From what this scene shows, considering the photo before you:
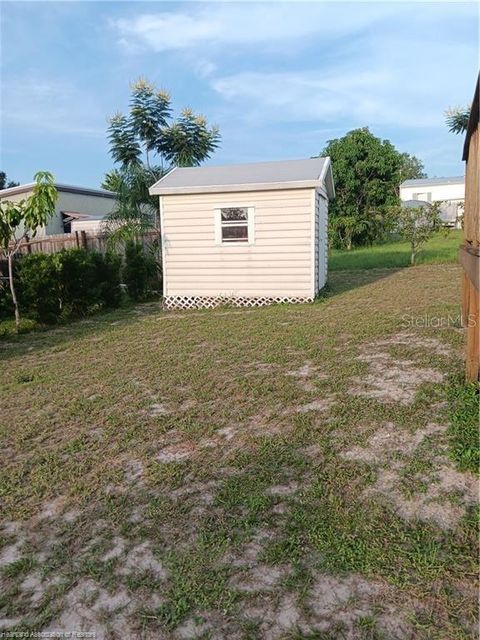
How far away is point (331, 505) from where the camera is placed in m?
2.46

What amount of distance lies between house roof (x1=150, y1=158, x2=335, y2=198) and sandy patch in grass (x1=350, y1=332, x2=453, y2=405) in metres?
4.69

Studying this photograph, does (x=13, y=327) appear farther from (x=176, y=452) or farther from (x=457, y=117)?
(x=457, y=117)

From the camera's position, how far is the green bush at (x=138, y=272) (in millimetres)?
11000

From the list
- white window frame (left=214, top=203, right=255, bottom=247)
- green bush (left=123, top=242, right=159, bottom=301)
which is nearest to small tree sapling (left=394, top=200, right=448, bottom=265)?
white window frame (left=214, top=203, right=255, bottom=247)

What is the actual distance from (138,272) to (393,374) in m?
7.91

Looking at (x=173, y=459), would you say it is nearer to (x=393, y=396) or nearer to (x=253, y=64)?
(x=393, y=396)

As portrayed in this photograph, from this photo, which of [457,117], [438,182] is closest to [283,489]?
[457,117]

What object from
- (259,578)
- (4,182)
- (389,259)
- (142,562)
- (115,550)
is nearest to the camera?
(259,578)

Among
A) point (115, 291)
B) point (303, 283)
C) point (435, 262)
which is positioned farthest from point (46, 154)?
point (435, 262)

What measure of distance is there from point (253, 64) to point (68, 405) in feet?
25.0

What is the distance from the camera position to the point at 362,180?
24.2 m

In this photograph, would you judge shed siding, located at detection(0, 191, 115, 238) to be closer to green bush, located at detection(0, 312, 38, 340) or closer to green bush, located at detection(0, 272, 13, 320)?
green bush, located at detection(0, 272, 13, 320)

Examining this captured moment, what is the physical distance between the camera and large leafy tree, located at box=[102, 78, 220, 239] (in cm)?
1244

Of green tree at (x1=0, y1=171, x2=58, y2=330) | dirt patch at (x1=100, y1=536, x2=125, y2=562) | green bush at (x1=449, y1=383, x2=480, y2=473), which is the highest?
green tree at (x1=0, y1=171, x2=58, y2=330)
